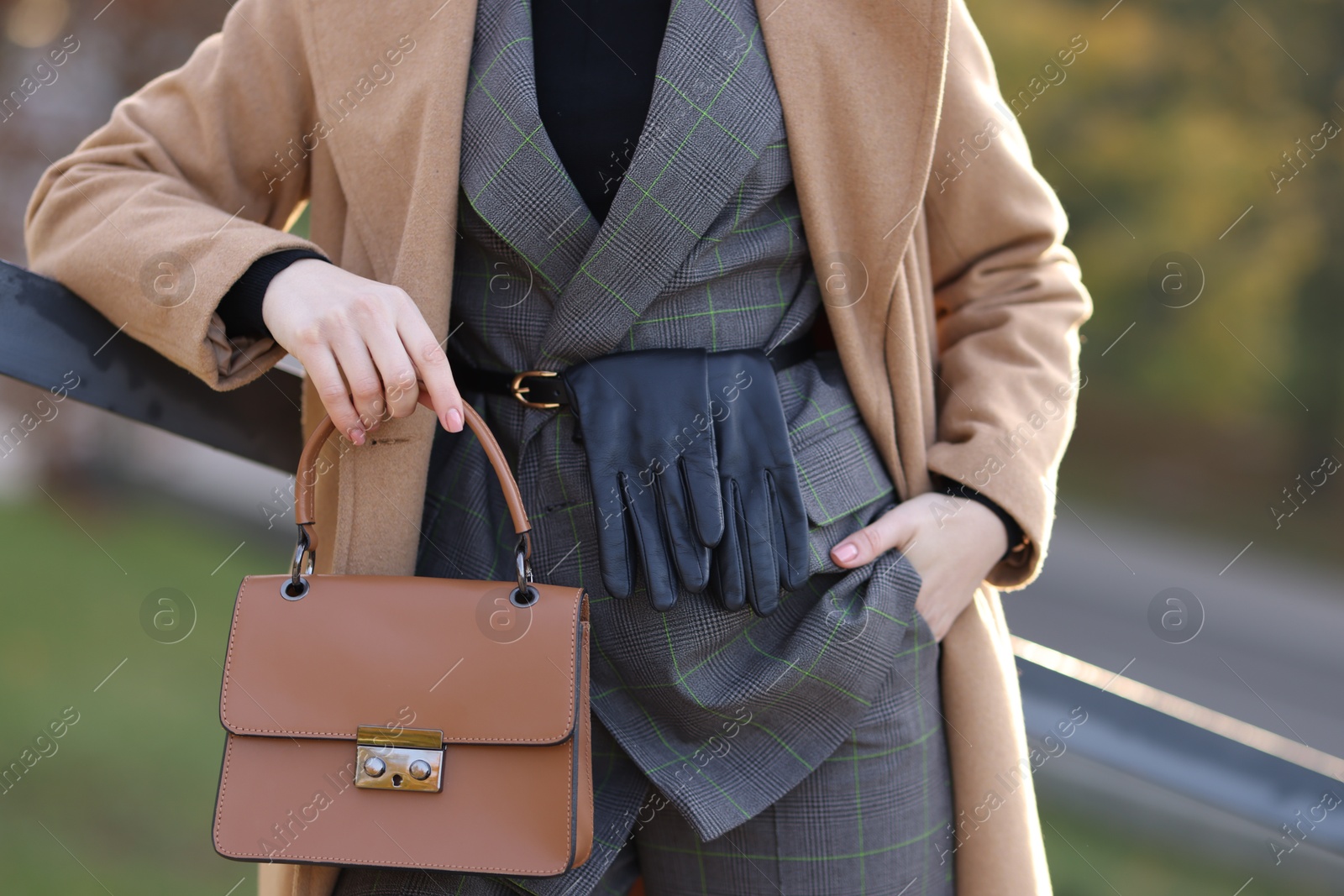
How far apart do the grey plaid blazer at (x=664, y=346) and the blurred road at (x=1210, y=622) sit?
206 inches

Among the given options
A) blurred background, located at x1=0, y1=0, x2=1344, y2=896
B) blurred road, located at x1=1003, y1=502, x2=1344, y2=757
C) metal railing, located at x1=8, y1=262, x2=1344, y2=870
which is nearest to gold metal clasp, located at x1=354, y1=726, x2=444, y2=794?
metal railing, located at x1=8, y1=262, x2=1344, y2=870

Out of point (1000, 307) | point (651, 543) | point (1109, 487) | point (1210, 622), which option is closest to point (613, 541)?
point (651, 543)

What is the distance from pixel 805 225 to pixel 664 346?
0.24 meters

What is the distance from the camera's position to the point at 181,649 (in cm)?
509

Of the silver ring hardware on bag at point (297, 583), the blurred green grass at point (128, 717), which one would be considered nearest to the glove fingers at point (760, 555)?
the silver ring hardware on bag at point (297, 583)

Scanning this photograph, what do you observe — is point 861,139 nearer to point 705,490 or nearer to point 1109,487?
point 705,490

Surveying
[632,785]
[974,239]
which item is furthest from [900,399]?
[632,785]

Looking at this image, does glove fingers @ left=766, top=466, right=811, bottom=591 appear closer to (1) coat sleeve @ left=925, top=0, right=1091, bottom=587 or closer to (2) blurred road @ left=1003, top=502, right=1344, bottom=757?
(1) coat sleeve @ left=925, top=0, right=1091, bottom=587

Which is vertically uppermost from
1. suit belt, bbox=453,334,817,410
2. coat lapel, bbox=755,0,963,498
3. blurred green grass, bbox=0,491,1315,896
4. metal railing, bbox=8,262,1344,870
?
coat lapel, bbox=755,0,963,498

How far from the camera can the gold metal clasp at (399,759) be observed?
108 cm

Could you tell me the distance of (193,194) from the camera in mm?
1335

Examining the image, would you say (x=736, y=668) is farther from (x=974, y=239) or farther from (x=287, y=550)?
(x=287, y=550)

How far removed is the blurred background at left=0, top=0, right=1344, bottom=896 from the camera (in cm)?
332

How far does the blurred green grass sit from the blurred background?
2 centimetres
